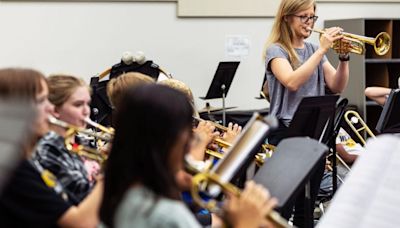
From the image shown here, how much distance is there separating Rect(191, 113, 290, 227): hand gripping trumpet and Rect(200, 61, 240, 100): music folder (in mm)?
3445

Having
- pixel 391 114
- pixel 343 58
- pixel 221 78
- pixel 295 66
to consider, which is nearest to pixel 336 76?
pixel 343 58

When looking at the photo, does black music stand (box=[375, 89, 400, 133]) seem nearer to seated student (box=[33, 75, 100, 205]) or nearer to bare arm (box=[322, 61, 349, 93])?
bare arm (box=[322, 61, 349, 93])

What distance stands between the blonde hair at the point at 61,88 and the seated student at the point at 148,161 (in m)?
0.75

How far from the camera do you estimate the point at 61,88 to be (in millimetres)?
2373

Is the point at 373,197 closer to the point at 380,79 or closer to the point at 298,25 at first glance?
the point at 298,25

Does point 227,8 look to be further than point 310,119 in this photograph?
Yes

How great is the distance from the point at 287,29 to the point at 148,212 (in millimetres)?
2134

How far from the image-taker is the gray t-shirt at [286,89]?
3.43 m

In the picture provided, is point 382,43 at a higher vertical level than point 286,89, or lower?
higher

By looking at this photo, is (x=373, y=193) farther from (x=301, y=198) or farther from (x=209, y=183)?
(x=301, y=198)

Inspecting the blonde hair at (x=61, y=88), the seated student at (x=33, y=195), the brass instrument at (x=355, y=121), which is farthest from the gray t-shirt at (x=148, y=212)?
the brass instrument at (x=355, y=121)

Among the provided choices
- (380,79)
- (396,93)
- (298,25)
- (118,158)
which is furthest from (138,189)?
(380,79)

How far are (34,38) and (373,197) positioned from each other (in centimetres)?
452

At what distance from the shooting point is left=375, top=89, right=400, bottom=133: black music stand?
12.1 ft
